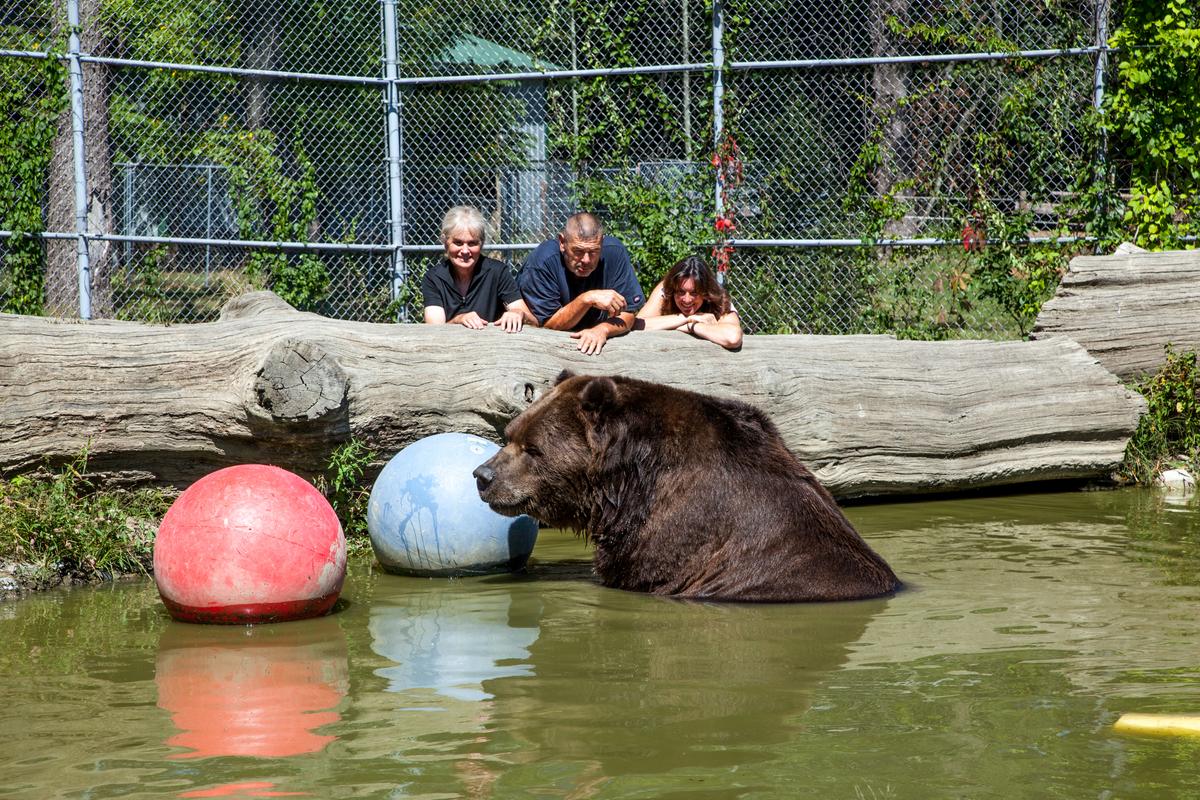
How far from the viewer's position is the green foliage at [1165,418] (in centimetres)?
1066

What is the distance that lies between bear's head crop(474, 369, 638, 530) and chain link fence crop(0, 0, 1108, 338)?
661 centimetres

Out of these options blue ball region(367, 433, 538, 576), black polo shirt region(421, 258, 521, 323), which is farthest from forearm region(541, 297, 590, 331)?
blue ball region(367, 433, 538, 576)

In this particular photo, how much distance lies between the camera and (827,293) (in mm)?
13234

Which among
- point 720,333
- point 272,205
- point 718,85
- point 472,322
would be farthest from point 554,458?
point 272,205

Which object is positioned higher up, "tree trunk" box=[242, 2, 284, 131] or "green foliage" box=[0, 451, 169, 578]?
"tree trunk" box=[242, 2, 284, 131]

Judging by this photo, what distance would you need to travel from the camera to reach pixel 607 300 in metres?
8.95

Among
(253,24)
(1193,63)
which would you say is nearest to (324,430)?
(1193,63)

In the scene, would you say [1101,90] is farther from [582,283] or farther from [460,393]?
[460,393]

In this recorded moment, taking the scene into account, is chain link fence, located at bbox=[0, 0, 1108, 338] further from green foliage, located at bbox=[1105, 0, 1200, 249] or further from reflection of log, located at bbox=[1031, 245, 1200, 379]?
reflection of log, located at bbox=[1031, 245, 1200, 379]

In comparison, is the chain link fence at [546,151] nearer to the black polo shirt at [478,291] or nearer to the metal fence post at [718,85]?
the metal fence post at [718,85]

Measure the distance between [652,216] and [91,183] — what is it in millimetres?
5872

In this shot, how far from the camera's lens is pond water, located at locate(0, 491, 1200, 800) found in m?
3.84

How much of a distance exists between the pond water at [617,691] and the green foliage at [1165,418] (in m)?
3.27

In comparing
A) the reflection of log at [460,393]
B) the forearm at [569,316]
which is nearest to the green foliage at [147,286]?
the reflection of log at [460,393]
